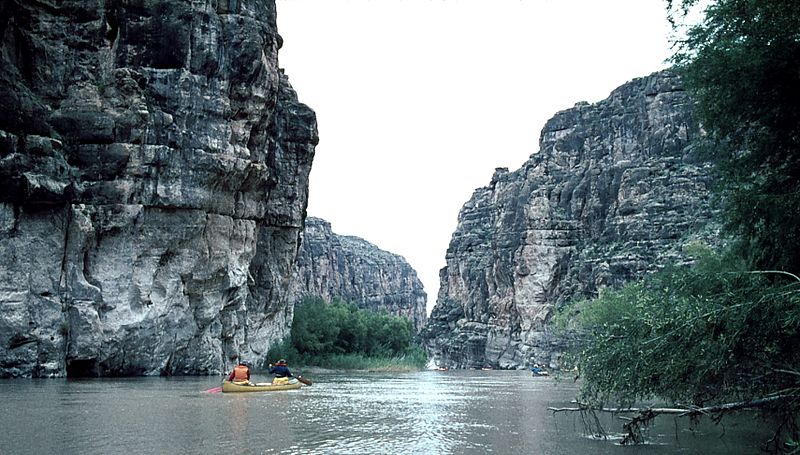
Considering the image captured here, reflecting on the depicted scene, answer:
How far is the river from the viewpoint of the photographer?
46.3 ft

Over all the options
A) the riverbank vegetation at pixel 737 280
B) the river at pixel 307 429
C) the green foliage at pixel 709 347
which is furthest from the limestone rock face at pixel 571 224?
the green foliage at pixel 709 347

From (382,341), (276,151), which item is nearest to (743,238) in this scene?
(276,151)

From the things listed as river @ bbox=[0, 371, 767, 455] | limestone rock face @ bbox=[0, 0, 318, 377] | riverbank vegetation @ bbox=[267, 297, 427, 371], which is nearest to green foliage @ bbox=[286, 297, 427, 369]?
riverbank vegetation @ bbox=[267, 297, 427, 371]

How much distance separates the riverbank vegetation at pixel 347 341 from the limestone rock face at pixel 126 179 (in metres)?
18.7

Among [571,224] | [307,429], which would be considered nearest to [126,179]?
[307,429]

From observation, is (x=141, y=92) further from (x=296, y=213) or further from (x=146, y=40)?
(x=296, y=213)

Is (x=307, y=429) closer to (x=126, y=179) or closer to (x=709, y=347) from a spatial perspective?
(x=709, y=347)

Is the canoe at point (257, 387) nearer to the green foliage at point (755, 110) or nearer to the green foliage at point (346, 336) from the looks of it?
the green foliage at point (755, 110)

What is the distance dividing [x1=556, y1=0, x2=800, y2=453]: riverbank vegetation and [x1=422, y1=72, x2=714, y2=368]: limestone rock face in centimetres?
7072

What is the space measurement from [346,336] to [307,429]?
6445 centimetres

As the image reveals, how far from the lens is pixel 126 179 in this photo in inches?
1747

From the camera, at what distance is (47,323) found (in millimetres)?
39562

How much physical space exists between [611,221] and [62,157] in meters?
90.0

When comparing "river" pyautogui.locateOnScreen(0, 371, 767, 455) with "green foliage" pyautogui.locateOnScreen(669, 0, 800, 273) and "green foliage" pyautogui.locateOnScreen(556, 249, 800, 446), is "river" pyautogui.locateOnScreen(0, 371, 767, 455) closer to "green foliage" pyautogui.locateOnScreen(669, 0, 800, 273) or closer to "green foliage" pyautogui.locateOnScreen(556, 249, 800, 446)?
"green foliage" pyautogui.locateOnScreen(556, 249, 800, 446)
